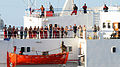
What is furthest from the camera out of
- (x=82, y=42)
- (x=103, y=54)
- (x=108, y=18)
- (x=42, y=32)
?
(x=108, y=18)

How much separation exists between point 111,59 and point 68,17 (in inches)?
311

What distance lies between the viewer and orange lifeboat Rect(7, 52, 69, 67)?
1289 inches

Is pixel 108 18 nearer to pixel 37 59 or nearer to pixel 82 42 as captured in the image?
pixel 82 42

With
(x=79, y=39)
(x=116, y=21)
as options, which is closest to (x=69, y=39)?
(x=79, y=39)

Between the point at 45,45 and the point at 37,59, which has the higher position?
the point at 45,45

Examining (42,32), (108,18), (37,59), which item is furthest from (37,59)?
(108,18)

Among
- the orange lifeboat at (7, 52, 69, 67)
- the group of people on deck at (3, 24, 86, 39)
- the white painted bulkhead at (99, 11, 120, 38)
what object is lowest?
the orange lifeboat at (7, 52, 69, 67)

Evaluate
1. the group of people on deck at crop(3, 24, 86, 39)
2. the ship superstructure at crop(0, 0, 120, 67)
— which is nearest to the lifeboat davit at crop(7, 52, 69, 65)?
the ship superstructure at crop(0, 0, 120, 67)

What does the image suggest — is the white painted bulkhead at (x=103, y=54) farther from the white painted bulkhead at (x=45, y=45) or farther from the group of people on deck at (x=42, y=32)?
the group of people on deck at (x=42, y=32)

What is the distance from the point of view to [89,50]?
31125mm

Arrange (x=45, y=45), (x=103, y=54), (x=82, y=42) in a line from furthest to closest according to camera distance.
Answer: (x=45, y=45) < (x=82, y=42) < (x=103, y=54)

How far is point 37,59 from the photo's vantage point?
3284 centimetres

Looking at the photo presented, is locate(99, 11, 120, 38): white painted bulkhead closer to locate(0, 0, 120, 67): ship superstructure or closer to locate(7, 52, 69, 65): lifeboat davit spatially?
locate(0, 0, 120, 67): ship superstructure

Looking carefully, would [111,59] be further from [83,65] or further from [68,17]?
[68,17]
